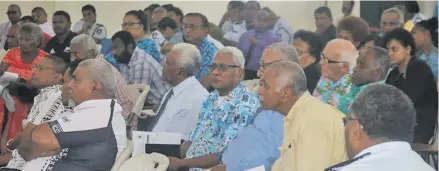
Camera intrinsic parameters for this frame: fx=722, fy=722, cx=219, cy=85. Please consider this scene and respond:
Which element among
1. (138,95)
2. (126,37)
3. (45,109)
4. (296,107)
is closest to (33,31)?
(126,37)

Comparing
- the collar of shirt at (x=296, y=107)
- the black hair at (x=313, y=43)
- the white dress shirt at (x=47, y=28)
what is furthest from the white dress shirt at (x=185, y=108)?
the white dress shirt at (x=47, y=28)

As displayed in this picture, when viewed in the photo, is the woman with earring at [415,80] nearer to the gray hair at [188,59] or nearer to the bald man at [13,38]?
the gray hair at [188,59]

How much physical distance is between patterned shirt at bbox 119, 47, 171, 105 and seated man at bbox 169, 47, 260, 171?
4.73 feet

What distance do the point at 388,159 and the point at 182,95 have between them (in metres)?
2.31

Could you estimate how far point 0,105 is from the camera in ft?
16.9

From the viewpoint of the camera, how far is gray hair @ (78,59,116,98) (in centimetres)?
339

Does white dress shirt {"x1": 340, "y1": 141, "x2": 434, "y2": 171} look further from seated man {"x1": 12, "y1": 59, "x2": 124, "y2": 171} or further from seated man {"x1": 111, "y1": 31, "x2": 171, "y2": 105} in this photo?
seated man {"x1": 111, "y1": 31, "x2": 171, "y2": 105}

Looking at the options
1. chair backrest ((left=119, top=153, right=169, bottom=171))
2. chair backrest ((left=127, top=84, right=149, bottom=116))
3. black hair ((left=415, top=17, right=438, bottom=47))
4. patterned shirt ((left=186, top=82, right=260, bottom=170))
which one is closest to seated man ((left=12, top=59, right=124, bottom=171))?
chair backrest ((left=119, top=153, right=169, bottom=171))

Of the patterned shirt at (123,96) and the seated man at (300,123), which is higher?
the seated man at (300,123)

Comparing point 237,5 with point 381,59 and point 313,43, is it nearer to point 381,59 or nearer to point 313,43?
point 313,43

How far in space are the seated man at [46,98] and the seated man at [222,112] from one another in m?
0.71

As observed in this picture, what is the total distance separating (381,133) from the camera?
2.35m

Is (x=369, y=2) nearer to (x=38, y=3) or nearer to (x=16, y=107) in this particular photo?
(x=38, y=3)

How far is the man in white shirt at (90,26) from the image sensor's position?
758 cm
